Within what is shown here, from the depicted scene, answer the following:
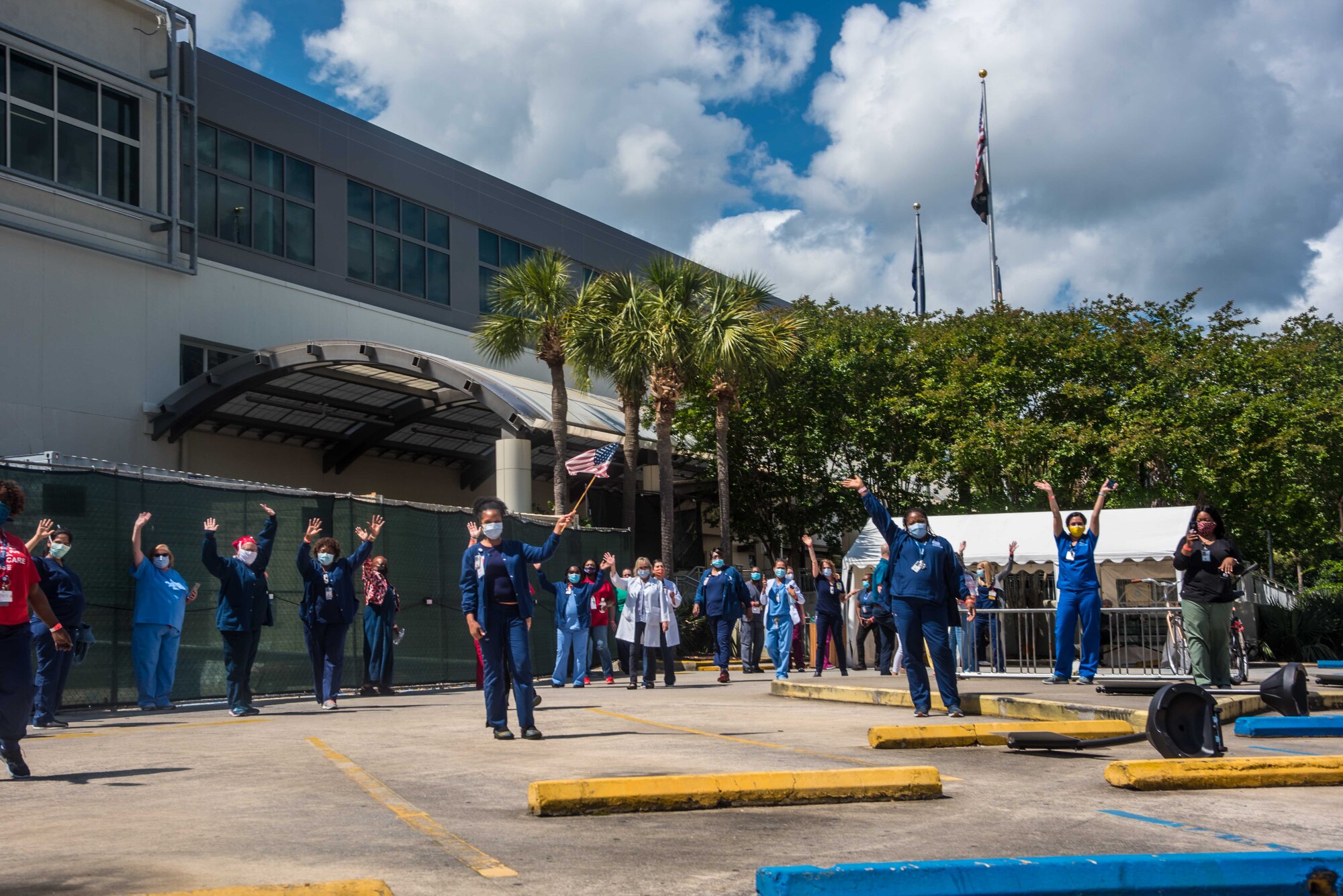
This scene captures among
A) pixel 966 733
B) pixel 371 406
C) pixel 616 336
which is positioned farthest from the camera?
pixel 371 406

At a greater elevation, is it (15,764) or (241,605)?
(241,605)

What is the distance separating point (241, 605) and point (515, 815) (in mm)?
6976

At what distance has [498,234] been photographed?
123 ft

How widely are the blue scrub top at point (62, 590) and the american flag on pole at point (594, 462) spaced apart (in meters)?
13.0

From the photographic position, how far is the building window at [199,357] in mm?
28000

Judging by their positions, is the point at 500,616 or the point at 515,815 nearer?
the point at 515,815

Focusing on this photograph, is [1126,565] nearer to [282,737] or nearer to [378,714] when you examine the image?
[378,714]

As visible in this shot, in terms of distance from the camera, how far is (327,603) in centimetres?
1285

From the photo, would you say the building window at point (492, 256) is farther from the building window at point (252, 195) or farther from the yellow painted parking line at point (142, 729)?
the yellow painted parking line at point (142, 729)

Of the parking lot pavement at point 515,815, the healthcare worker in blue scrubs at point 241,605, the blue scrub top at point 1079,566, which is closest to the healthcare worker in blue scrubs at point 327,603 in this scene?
the healthcare worker in blue scrubs at point 241,605

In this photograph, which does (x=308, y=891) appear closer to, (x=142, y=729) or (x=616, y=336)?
(x=142, y=729)

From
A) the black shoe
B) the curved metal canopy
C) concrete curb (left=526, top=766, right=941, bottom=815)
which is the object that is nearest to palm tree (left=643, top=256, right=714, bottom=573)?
the curved metal canopy

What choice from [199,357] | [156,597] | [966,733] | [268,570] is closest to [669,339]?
[199,357]

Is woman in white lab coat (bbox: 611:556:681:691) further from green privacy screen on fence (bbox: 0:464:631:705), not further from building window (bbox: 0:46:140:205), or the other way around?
building window (bbox: 0:46:140:205)
